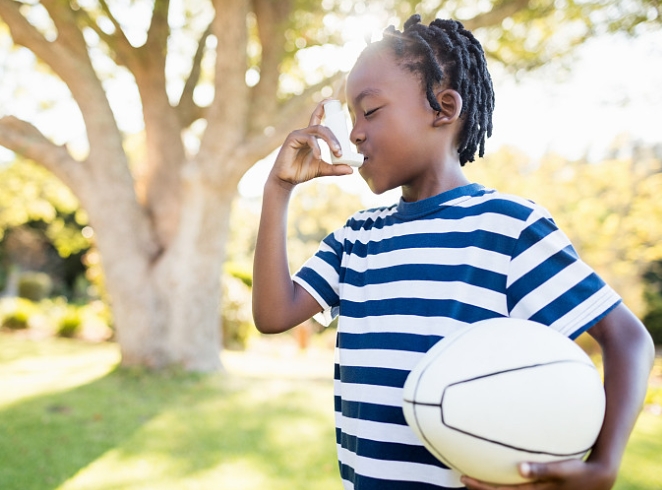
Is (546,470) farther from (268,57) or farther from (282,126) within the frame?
(268,57)

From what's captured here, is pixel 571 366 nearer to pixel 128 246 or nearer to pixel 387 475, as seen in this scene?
pixel 387 475

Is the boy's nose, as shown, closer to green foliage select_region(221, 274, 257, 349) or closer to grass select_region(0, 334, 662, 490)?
grass select_region(0, 334, 662, 490)

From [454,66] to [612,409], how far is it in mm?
880

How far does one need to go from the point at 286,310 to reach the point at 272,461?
2.90 meters

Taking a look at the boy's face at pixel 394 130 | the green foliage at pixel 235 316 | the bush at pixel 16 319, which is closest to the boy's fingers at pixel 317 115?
the boy's face at pixel 394 130

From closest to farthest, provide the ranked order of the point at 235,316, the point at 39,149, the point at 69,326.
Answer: the point at 39,149, the point at 235,316, the point at 69,326

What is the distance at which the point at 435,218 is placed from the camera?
133 centimetres

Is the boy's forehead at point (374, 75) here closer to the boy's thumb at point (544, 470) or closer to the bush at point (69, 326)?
the boy's thumb at point (544, 470)

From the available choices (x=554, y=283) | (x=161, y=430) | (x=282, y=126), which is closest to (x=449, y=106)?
(x=554, y=283)

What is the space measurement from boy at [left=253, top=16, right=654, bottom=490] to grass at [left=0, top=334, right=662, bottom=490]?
8.38 feet

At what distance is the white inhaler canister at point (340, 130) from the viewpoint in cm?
132

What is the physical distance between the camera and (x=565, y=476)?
1.00m

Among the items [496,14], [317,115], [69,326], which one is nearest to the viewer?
[317,115]

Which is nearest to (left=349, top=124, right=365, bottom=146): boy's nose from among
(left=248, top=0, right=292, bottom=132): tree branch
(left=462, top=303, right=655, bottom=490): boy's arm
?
(left=462, top=303, right=655, bottom=490): boy's arm
